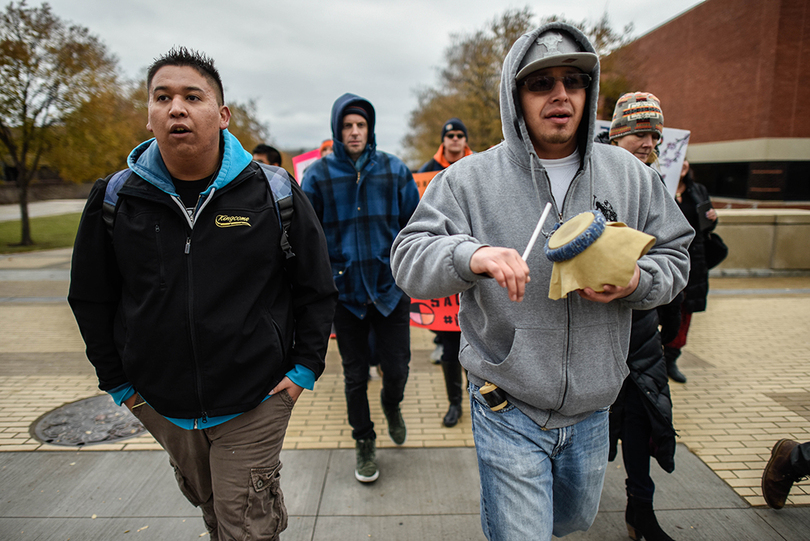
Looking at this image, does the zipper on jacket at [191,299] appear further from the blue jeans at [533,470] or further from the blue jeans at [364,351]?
the blue jeans at [364,351]

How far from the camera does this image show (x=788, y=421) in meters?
3.92

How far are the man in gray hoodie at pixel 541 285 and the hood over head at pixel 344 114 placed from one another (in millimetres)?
1655

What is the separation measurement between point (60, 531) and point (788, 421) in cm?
487

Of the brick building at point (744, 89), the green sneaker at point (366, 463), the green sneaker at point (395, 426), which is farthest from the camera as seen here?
the brick building at point (744, 89)

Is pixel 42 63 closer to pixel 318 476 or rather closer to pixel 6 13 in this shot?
pixel 6 13

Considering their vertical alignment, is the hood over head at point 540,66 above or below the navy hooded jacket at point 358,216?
above

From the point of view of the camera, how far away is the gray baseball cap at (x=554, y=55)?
5.64 feet

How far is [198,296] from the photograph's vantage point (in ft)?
6.22

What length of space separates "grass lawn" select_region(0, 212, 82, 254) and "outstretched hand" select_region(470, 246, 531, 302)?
13.6m

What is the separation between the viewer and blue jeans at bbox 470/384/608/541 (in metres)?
1.72

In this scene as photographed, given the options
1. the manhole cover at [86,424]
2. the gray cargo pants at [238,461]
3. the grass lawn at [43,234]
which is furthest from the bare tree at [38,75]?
the gray cargo pants at [238,461]

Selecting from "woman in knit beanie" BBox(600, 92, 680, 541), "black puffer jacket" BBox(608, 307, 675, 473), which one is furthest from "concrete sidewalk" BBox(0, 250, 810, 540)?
"black puffer jacket" BBox(608, 307, 675, 473)

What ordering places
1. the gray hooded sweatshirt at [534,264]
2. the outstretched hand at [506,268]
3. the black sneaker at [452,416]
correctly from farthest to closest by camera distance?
the black sneaker at [452,416] < the gray hooded sweatshirt at [534,264] < the outstretched hand at [506,268]

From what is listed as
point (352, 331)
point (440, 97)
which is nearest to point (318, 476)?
point (352, 331)
